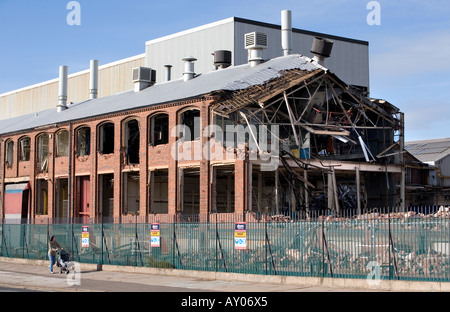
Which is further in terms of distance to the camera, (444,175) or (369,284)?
(444,175)

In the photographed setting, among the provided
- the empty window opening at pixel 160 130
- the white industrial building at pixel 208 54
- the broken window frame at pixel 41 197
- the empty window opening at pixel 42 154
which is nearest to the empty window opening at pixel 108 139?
the empty window opening at pixel 160 130

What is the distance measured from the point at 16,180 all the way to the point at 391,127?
29.7 m

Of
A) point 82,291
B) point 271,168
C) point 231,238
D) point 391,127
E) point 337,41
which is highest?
point 337,41

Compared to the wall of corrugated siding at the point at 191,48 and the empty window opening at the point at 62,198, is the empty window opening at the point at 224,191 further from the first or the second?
the wall of corrugated siding at the point at 191,48

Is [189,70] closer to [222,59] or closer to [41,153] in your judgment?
[222,59]

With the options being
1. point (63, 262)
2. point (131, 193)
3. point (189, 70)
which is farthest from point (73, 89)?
point (63, 262)

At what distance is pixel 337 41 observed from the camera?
63.8 m

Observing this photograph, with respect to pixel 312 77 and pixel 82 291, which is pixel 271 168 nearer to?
pixel 312 77

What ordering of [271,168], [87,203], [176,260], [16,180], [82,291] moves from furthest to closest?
[16,180], [87,203], [271,168], [176,260], [82,291]

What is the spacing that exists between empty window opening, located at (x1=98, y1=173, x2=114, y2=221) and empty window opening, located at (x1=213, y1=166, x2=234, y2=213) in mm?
8056

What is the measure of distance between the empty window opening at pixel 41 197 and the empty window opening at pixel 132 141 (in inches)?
353

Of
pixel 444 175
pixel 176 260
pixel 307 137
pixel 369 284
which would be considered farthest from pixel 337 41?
pixel 369 284

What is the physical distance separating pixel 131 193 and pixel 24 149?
44.3 ft

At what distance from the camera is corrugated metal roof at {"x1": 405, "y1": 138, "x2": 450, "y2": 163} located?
156 ft
